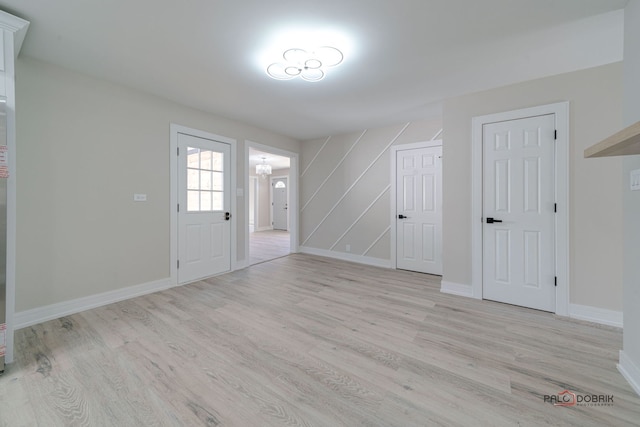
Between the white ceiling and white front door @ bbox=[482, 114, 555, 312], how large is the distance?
61 centimetres

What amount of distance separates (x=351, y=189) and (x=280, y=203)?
5430 millimetres

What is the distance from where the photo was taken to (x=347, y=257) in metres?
4.92

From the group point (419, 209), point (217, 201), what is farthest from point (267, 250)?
point (419, 209)

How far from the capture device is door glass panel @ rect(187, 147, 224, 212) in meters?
3.55

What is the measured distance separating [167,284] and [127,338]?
50.5 inches

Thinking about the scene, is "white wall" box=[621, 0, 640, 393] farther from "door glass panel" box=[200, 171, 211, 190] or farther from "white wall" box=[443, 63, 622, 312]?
"door glass panel" box=[200, 171, 211, 190]

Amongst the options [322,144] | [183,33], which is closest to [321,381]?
[183,33]

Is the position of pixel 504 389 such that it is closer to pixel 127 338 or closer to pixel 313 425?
pixel 313 425

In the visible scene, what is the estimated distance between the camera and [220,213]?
3.94 metres

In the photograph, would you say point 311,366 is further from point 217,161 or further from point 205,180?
point 217,161

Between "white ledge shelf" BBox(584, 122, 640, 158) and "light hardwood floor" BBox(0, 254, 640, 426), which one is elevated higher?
"white ledge shelf" BBox(584, 122, 640, 158)

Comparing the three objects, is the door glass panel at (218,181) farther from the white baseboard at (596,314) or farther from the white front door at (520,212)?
the white baseboard at (596,314)

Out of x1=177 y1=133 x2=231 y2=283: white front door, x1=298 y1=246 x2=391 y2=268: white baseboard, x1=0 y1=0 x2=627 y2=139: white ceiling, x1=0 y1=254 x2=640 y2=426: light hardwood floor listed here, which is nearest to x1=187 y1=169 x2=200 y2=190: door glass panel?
x1=177 y1=133 x2=231 y2=283: white front door

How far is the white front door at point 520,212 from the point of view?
2.58 metres
